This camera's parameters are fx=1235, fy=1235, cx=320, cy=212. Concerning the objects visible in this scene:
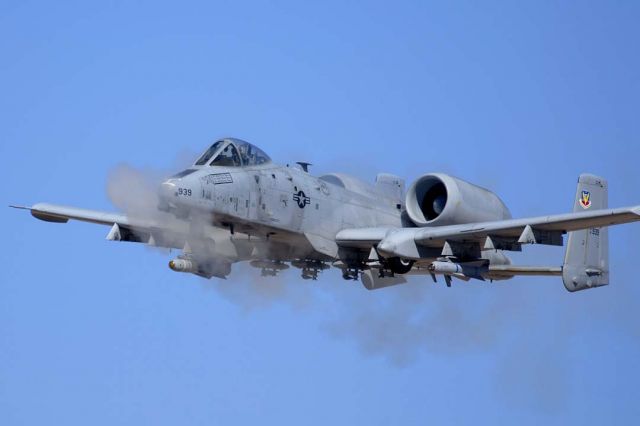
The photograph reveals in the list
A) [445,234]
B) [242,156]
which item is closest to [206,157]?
[242,156]

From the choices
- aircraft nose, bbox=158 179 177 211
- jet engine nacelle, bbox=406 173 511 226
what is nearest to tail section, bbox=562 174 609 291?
jet engine nacelle, bbox=406 173 511 226

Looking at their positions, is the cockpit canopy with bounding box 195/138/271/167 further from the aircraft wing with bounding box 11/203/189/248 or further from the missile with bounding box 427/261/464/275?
the missile with bounding box 427/261/464/275

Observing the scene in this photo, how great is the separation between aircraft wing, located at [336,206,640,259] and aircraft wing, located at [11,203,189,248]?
369 cm

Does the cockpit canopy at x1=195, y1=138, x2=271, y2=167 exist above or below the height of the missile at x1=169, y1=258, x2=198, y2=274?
above

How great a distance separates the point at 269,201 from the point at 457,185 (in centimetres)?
447

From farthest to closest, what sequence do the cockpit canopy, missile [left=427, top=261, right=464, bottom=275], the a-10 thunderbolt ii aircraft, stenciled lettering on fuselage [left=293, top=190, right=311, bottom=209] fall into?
stenciled lettering on fuselage [left=293, top=190, right=311, bottom=209]
missile [left=427, top=261, right=464, bottom=275]
the cockpit canopy
the a-10 thunderbolt ii aircraft

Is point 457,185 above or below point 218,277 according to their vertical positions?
above

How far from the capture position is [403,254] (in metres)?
26.9

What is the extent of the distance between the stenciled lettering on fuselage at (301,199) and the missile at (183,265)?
2630 mm

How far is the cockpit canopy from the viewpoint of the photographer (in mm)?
26250

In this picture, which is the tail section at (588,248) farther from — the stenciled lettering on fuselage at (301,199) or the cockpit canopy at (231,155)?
the cockpit canopy at (231,155)

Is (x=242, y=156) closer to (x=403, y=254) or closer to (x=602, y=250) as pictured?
(x=403, y=254)

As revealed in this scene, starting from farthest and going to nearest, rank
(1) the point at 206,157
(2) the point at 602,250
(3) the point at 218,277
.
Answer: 1. (2) the point at 602,250
2. (3) the point at 218,277
3. (1) the point at 206,157

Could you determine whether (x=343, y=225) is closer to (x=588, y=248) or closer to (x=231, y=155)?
(x=231, y=155)
